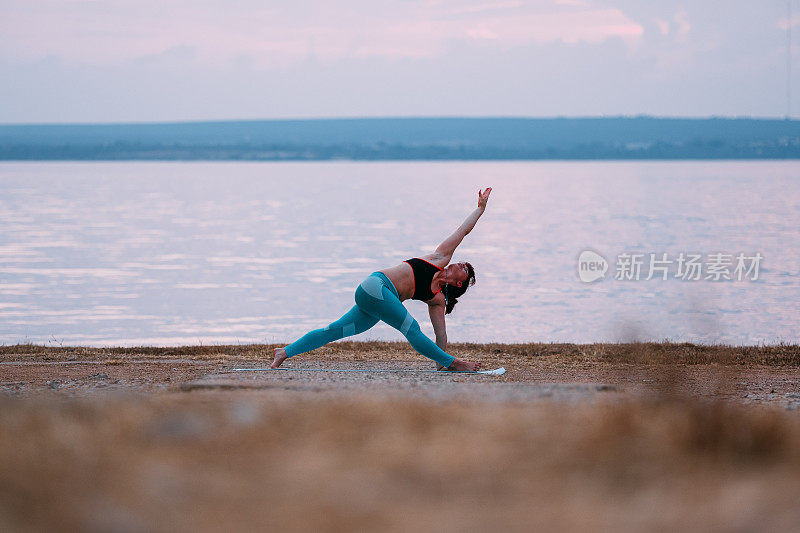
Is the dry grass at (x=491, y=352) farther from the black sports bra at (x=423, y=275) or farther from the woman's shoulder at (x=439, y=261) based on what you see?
the woman's shoulder at (x=439, y=261)

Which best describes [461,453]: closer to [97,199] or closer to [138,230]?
[138,230]

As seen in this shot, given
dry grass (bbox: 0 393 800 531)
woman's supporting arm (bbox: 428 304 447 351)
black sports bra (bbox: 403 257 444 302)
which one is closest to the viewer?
dry grass (bbox: 0 393 800 531)

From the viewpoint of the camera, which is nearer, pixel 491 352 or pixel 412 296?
pixel 412 296

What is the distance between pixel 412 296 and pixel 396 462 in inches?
225

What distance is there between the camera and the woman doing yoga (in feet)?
31.7

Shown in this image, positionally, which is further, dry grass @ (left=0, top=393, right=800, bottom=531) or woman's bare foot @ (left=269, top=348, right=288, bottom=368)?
woman's bare foot @ (left=269, top=348, right=288, bottom=368)

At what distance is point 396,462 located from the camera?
4.32 metres


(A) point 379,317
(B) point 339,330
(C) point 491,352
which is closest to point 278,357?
(B) point 339,330

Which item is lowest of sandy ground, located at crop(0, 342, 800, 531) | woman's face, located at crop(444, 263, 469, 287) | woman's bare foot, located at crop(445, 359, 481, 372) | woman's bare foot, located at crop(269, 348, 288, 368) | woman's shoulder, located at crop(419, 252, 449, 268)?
woman's bare foot, located at crop(445, 359, 481, 372)

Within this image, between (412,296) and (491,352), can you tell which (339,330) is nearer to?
(412,296)

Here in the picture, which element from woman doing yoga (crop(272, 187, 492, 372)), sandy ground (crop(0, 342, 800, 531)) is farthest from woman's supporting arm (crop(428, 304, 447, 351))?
sandy ground (crop(0, 342, 800, 531))

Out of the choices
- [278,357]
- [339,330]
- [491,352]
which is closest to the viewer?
[339,330]

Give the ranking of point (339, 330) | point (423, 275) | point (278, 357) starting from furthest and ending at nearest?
point (278, 357) → point (339, 330) → point (423, 275)

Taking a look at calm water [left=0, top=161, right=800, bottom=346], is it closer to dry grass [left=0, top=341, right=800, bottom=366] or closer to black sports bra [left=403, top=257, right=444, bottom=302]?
dry grass [left=0, top=341, right=800, bottom=366]
